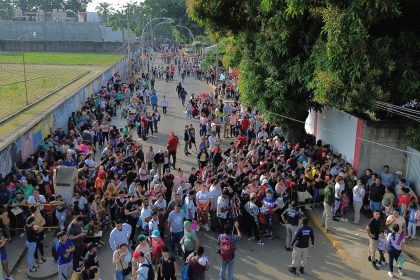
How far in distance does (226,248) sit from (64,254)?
3.22 metres

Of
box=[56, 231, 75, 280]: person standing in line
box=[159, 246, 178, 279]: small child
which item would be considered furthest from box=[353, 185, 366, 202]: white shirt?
box=[56, 231, 75, 280]: person standing in line

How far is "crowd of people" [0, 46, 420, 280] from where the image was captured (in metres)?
9.63

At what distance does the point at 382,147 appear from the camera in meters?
15.2

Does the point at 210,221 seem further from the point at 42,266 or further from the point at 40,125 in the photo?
the point at 40,125

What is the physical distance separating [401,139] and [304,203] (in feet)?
13.2

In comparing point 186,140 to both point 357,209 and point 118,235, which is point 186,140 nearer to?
point 357,209

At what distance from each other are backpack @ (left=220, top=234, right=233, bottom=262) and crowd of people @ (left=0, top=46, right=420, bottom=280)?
2cm

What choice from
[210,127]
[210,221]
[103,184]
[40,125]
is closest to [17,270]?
[103,184]

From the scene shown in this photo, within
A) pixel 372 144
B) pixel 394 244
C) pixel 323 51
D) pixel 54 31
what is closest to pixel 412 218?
pixel 394 244

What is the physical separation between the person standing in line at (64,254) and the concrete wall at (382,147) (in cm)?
976

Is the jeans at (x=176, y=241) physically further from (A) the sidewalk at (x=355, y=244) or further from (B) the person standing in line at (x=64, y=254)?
(A) the sidewalk at (x=355, y=244)

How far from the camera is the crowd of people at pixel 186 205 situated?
9.63 m

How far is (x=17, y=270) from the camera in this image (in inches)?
420

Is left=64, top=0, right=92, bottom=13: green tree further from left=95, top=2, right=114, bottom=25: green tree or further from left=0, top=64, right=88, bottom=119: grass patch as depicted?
left=0, top=64, right=88, bottom=119: grass patch
